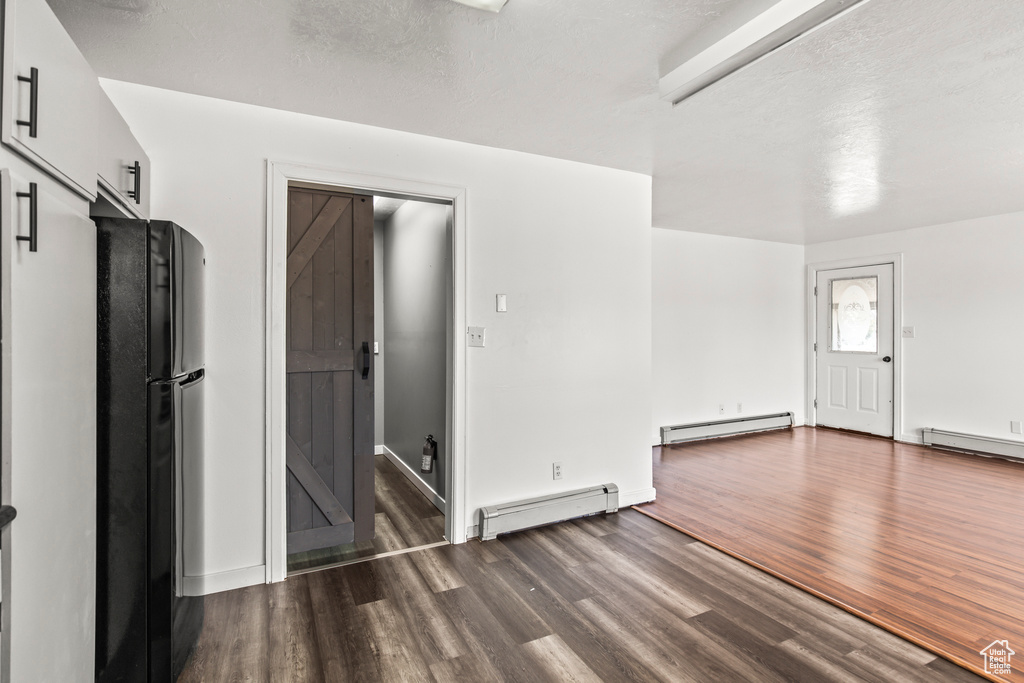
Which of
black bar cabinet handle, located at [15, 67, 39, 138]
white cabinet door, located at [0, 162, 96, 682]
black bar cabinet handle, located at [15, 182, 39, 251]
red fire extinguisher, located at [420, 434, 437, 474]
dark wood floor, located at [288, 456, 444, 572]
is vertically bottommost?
dark wood floor, located at [288, 456, 444, 572]

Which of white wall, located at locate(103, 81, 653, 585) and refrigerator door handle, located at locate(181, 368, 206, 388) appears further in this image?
white wall, located at locate(103, 81, 653, 585)

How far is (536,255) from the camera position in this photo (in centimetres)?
328

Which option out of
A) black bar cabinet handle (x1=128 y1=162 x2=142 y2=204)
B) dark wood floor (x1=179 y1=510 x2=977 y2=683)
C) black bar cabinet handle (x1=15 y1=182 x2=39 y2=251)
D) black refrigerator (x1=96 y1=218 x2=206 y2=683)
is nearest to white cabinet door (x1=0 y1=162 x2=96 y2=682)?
black bar cabinet handle (x1=15 y1=182 x2=39 y2=251)

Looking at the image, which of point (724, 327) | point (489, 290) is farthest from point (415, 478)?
point (724, 327)

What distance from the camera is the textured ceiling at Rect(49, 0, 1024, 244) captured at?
5.93 ft

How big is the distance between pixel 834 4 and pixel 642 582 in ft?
8.26

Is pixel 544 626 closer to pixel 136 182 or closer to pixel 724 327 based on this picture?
pixel 136 182

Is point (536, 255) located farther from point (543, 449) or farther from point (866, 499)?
point (866, 499)

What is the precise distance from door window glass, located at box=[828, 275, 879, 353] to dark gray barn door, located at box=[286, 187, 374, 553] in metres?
6.04

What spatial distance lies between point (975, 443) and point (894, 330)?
1390mm

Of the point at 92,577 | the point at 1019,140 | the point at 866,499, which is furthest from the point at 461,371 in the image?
the point at 1019,140

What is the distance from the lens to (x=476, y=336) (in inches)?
121

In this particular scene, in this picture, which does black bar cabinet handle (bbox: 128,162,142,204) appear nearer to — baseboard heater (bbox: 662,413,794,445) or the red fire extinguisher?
the red fire extinguisher

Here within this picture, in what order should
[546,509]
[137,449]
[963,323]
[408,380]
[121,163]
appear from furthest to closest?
[963,323] → [408,380] → [546,509] → [121,163] → [137,449]
